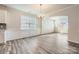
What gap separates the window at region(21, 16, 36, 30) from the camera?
7.90 m

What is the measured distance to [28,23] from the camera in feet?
28.2

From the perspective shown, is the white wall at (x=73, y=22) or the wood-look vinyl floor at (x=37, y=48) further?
the white wall at (x=73, y=22)

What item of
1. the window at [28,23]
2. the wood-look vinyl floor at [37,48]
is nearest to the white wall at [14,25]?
the window at [28,23]

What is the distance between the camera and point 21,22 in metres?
7.71

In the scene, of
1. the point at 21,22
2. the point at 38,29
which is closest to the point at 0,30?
the point at 21,22

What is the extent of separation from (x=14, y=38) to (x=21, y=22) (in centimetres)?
151

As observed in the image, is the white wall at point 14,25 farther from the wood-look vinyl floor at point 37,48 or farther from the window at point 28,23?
the wood-look vinyl floor at point 37,48

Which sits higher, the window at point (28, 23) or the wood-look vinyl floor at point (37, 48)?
the window at point (28, 23)

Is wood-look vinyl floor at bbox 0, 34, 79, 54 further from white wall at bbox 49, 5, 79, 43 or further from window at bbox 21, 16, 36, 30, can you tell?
window at bbox 21, 16, 36, 30

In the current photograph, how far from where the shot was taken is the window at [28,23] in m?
7.90

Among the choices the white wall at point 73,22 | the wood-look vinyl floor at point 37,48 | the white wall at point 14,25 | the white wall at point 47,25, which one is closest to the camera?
the wood-look vinyl floor at point 37,48

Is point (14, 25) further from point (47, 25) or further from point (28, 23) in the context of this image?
point (47, 25)

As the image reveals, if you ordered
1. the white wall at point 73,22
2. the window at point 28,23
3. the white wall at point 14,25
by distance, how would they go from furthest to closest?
1. the window at point 28,23
2. the white wall at point 14,25
3. the white wall at point 73,22
